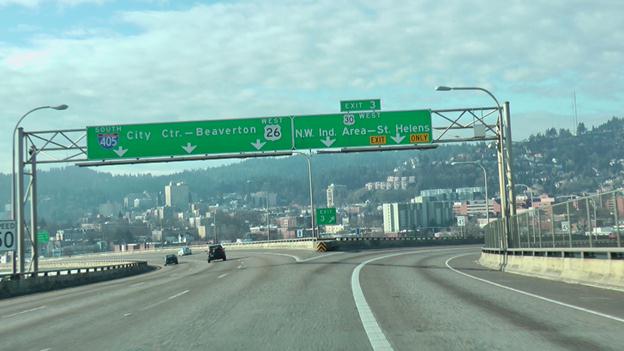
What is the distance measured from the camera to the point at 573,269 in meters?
23.8

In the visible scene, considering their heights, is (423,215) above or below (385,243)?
above

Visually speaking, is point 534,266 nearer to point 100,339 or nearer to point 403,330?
point 403,330

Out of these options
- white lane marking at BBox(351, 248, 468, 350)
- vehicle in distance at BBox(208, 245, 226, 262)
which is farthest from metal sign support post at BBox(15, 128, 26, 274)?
vehicle in distance at BBox(208, 245, 226, 262)

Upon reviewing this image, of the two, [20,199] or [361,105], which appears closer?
[20,199]

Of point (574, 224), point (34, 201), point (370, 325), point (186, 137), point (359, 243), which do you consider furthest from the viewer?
point (359, 243)

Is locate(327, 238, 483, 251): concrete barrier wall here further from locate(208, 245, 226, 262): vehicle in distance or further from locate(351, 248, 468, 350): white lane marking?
locate(351, 248, 468, 350): white lane marking

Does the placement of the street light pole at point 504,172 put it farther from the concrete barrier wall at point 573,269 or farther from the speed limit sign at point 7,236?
the speed limit sign at point 7,236

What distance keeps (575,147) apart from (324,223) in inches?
3820

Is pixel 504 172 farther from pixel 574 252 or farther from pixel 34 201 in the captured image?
pixel 34 201

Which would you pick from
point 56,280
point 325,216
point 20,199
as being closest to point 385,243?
point 325,216

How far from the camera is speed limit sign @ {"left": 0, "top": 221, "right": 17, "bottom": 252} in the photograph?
32.3 m

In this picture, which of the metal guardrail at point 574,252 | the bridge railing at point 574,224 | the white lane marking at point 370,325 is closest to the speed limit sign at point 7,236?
the white lane marking at point 370,325

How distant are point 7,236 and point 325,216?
147ft

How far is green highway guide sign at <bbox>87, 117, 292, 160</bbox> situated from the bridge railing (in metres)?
13.0
